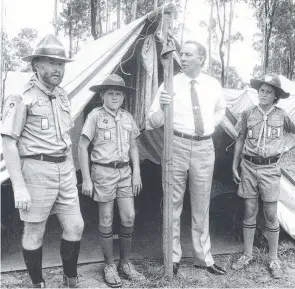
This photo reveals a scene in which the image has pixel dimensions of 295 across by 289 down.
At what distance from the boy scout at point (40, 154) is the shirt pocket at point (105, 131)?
18.2 inches

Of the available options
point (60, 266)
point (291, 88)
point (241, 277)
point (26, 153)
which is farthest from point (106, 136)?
point (291, 88)

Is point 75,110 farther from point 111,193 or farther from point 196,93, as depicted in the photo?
point 196,93

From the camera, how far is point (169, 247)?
3.63 m

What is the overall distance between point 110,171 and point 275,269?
1931mm

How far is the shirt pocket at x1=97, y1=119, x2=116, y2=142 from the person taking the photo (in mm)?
3578

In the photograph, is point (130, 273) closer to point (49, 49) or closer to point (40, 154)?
point (40, 154)

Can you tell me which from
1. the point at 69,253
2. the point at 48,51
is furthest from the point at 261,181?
the point at 48,51

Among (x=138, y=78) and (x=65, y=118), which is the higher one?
(x=138, y=78)

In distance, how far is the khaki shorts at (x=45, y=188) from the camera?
296 centimetres

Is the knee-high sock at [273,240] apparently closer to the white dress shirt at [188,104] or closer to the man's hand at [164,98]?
the white dress shirt at [188,104]

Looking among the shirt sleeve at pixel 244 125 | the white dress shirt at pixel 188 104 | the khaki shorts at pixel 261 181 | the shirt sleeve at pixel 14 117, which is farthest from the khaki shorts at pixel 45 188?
the shirt sleeve at pixel 244 125

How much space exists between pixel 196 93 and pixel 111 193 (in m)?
1.25

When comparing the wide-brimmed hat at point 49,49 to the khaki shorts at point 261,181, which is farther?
the khaki shorts at point 261,181

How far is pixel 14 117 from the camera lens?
284 cm
